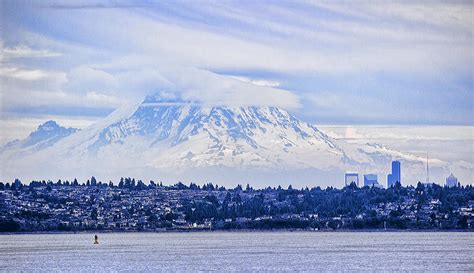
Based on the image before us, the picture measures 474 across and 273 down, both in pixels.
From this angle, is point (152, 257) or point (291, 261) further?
point (152, 257)

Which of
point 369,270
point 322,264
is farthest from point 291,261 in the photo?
point 369,270

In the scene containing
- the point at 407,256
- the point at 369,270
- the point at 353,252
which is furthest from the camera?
the point at 353,252

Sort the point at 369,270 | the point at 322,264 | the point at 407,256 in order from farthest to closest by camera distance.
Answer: the point at 407,256
the point at 322,264
the point at 369,270

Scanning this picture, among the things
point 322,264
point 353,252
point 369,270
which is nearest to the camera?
point 369,270

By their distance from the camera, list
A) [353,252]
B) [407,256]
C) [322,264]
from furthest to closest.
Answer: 1. [353,252]
2. [407,256]
3. [322,264]

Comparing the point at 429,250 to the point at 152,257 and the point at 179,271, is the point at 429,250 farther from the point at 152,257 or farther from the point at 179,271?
the point at 179,271

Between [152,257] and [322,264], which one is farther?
[152,257]

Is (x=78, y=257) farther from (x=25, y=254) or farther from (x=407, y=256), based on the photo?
(x=407, y=256)

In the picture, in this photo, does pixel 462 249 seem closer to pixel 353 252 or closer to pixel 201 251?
pixel 353 252

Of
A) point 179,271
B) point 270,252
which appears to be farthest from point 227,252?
point 179,271
